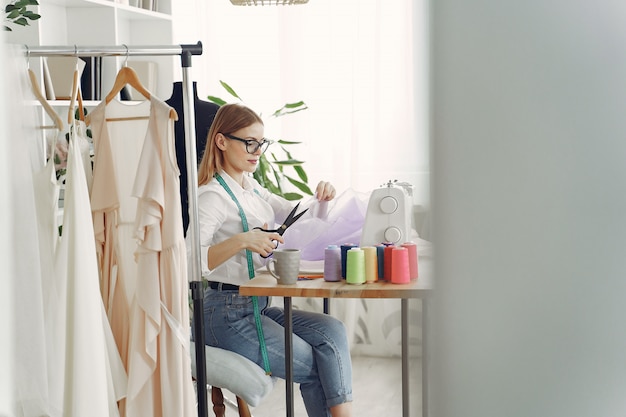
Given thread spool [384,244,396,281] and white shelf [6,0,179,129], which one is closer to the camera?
thread spool [384,244,396,281]

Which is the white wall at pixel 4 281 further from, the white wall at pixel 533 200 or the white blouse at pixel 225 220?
the white blouse at pixel 225 220

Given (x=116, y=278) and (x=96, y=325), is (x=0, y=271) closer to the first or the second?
(x=96, y=325)

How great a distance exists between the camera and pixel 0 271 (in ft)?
1.45

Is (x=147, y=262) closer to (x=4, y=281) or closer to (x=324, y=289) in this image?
(x=324, y=289)

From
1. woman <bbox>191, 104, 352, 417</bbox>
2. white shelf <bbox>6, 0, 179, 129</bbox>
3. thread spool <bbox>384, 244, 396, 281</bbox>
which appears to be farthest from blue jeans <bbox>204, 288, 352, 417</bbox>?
white shelf <bbox>6, 0, 179, 129</bbox>

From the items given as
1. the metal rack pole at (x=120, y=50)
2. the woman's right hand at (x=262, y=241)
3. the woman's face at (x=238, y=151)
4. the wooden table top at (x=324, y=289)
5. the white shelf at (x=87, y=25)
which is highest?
the white shelf at (x=87, y=25)

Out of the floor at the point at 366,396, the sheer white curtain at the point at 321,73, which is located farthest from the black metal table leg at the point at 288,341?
the sheer white curtain at the point at 321,73

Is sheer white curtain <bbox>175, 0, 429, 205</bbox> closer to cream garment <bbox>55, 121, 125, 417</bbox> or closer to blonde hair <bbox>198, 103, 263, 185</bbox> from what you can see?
blonde hair <bbox>198, 103, 263, 185</bbox>

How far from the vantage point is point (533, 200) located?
209 millimetres

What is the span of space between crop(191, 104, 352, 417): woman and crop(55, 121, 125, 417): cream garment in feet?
2.07

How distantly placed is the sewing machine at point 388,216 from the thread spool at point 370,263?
0.52 ft

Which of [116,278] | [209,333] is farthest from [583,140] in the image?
[209,333]

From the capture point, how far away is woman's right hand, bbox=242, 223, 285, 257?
213 cm

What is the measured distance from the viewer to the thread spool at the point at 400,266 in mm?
1873
